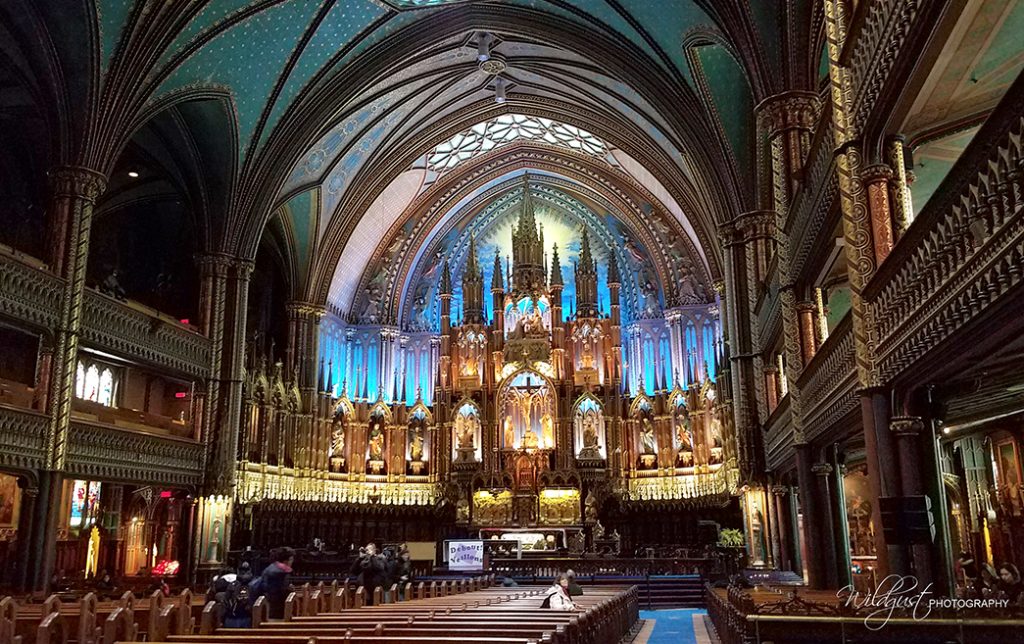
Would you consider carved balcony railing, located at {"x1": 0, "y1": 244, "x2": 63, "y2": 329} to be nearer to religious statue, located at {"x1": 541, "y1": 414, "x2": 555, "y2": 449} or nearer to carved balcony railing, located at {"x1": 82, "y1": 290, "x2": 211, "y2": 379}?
carved balcony railing, located at {"x1": 82, "y1": 290, "x2": 211, "y2": 379}

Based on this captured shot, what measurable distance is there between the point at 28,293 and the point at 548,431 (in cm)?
1941

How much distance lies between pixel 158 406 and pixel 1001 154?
26.5 meters

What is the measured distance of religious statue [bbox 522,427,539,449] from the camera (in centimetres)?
3155

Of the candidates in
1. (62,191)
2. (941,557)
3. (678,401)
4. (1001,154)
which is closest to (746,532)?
(678,401)

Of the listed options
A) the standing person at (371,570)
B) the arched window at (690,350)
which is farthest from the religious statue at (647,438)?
the standing person at (371,570)

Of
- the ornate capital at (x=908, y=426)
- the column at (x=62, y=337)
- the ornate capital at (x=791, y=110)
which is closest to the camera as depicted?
the ornate capital at (x=908, y=426)

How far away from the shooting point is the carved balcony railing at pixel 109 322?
53.8 ft

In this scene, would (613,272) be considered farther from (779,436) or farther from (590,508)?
(779,436)

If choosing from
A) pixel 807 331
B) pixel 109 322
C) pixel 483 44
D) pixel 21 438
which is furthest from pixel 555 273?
pixel 21 438

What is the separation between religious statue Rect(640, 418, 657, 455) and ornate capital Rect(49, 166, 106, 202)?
66.2 feet

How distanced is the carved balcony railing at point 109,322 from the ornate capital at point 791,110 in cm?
1529

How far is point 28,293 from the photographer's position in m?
16.8

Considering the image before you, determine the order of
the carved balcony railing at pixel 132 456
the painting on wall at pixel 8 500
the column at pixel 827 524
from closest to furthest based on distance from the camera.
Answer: the column at pixel 827 524 < the carved balcony railing at pixel 132 456 < the painting on wall at pixel 8 500

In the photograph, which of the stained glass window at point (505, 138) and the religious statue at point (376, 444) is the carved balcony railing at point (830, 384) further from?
the religious statue at point (376, 444)
